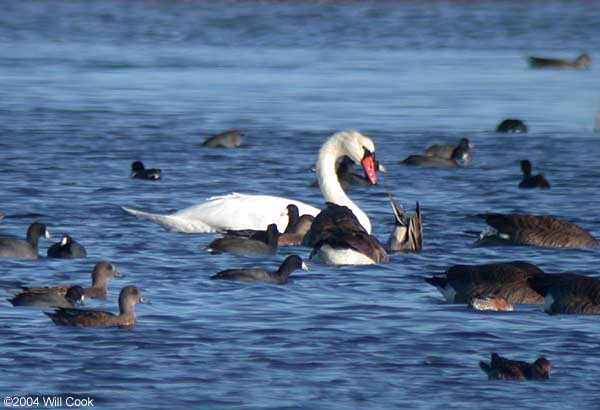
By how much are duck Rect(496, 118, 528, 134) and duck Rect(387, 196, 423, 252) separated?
42.2 feet

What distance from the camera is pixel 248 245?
698 inches

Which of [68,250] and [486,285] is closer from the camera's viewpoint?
[486,285]

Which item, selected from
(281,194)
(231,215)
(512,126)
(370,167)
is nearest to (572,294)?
(231,215)

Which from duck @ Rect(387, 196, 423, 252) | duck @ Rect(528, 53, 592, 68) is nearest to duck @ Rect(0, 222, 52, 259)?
duck @ Rect(387, 196, 423, 252)

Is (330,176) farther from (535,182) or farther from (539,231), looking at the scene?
(535,182)

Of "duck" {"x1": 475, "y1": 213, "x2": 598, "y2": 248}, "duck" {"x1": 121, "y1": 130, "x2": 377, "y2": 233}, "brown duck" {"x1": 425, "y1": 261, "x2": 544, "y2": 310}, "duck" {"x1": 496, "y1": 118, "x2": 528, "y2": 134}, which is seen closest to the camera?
"brown duck" {"x1": 425, "y1": 261, "x2": 544, "y2": 310}

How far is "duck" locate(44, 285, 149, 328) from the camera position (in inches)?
535

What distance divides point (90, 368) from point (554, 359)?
329cm

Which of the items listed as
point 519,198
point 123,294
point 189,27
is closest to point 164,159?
point 519,198

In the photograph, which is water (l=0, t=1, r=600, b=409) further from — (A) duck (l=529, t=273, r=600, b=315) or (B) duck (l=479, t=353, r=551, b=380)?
(A) duck (l=529, t=273, r=600, b=315)

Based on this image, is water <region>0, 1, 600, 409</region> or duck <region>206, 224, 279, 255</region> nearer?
water <region>0, 1, 600, 409</region>

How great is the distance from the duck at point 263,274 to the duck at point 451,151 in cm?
1037

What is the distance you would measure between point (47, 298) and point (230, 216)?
468cm

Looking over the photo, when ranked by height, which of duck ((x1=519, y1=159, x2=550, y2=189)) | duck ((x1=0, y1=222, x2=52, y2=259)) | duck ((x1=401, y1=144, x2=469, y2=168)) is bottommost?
duck ((x1=519, y1=159, x2=550, y2=189))
